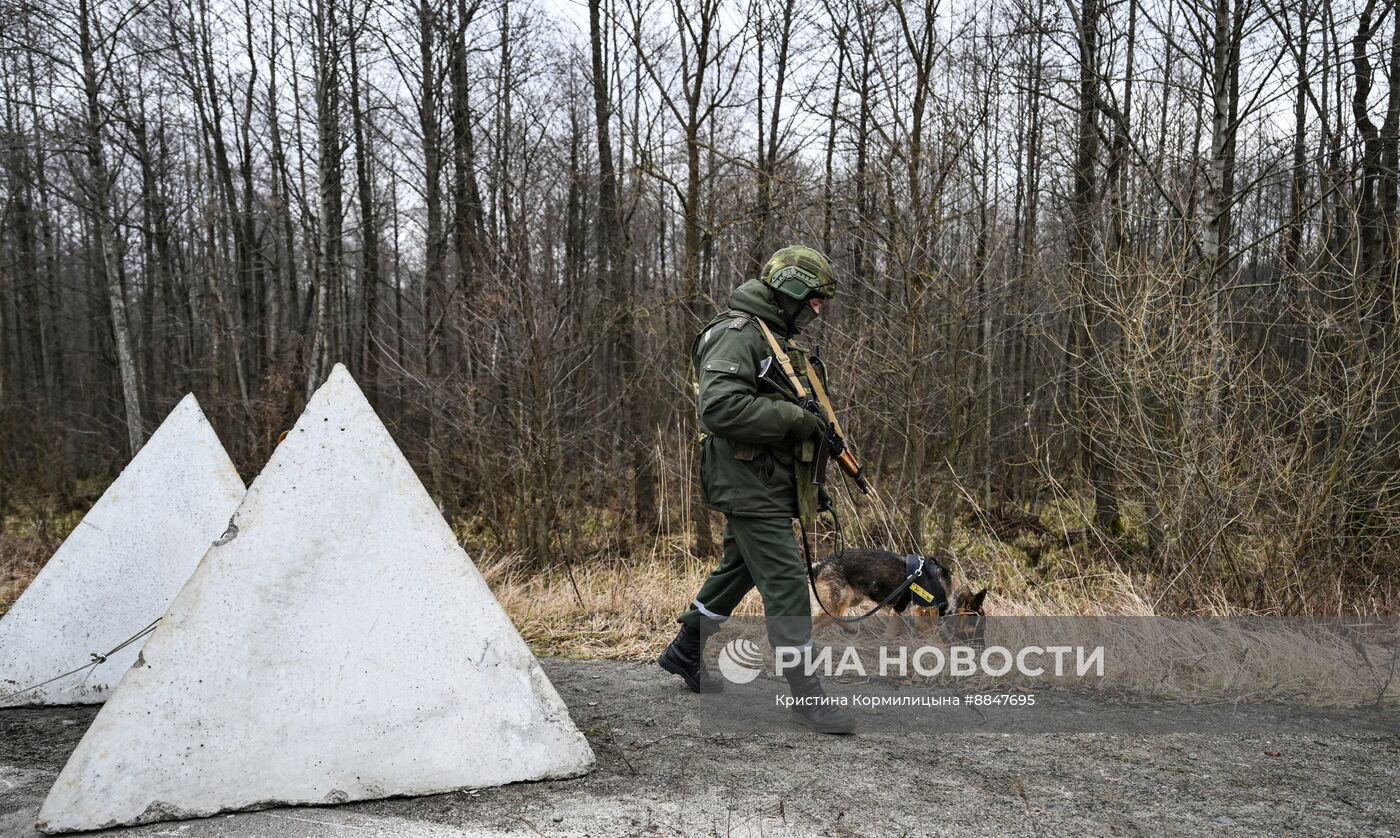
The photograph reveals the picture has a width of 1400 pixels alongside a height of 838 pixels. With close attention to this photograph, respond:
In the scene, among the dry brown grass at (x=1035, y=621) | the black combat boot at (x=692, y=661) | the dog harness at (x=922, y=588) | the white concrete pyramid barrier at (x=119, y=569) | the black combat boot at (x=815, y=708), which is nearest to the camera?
the black combat boot at (x=815, y=708)

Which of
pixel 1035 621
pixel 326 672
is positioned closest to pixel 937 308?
pixel 1035 621

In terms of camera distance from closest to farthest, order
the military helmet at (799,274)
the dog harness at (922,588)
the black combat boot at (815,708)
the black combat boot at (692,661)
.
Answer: the black combat boot at (815,708) → the military helmet at (799,274) → the black combat boot at (692,661) → the dog harness at (922,588)

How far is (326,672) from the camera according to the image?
282 cm

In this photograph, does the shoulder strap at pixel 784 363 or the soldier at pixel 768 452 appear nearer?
the soldier at pixel 768 452

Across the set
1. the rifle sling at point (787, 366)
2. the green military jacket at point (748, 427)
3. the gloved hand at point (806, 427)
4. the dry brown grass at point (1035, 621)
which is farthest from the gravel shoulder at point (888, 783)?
the rifle sling at point (787, 366)

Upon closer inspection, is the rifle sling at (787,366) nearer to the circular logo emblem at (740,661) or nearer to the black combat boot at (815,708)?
the black combat boot at (815,708)

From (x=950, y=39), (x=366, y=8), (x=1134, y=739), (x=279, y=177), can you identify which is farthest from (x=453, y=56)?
(x=1134, y=739)

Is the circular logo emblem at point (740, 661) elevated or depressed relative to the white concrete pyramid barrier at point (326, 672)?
depressed

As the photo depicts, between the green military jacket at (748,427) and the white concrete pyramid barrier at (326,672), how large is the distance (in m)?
1.12

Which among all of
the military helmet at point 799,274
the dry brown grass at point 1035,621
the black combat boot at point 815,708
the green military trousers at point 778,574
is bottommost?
the dry brown grass at point 1035,621

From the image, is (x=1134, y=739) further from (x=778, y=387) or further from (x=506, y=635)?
(x=506, y=635)

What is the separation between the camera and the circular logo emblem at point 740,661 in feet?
14.2

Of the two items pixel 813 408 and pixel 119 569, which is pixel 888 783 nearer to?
pixel 813 408

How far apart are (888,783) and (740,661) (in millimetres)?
1581
